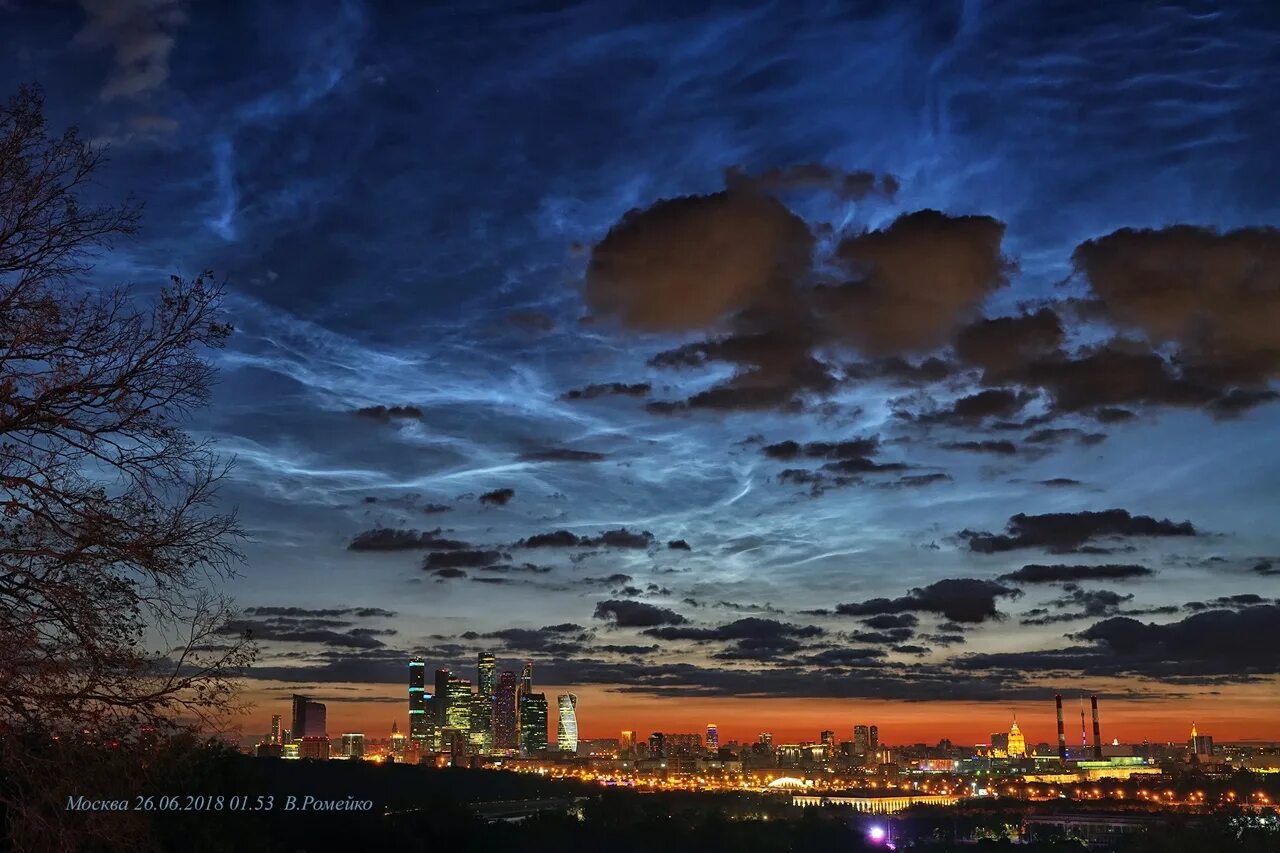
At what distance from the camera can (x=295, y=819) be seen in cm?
6675

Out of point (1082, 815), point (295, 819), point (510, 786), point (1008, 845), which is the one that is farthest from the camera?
point (510, 786)

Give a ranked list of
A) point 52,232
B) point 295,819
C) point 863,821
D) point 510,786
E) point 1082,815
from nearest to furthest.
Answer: point 52,232, point 295,819, point 863,821, point 1082,815, point 510,786

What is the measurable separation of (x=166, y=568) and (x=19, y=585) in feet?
4.04

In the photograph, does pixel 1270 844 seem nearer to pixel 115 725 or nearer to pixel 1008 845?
pixel 1008 845

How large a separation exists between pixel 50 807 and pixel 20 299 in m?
4.71

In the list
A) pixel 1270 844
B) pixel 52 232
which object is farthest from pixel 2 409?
pixel 1270 844

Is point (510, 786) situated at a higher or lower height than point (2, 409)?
lower

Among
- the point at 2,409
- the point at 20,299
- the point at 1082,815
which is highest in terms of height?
the point at 20,299

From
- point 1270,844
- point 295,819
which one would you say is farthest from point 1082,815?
point 295,819

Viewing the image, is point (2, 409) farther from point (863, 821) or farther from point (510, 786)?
point (510, 786)

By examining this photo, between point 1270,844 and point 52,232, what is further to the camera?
point 1270,844

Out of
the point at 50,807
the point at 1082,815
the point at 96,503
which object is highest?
the point at 96,503

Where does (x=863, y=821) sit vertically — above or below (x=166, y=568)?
below

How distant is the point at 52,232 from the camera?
1101 centimetres
